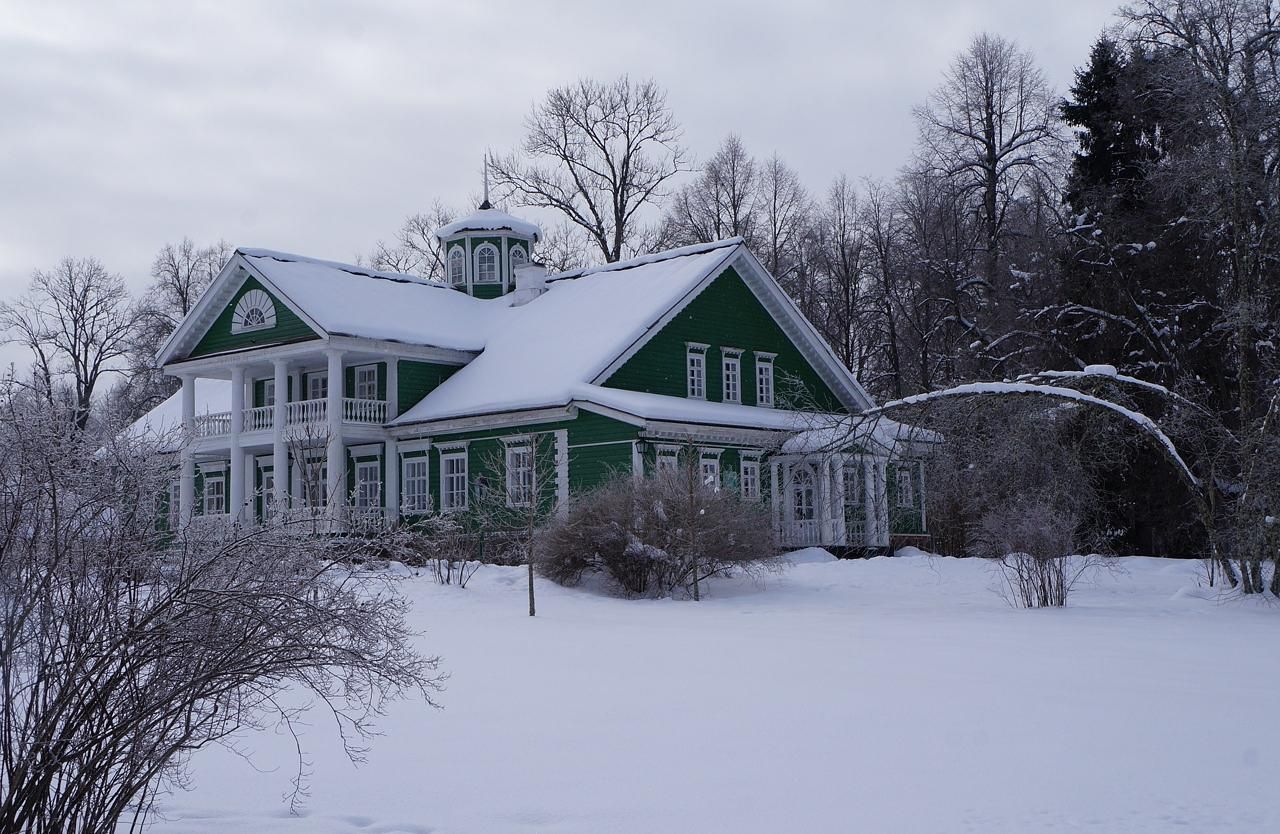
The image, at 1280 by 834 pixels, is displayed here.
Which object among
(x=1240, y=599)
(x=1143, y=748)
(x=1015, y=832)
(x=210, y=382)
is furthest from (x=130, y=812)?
(x=210, y=382)

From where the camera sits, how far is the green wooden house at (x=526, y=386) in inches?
1095

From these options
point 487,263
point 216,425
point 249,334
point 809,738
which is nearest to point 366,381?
point 249,334

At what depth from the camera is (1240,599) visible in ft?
56.6

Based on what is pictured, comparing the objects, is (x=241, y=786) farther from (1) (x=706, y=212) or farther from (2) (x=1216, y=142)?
(1) (x=706, y=212)

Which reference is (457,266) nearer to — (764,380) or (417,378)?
(417,378)

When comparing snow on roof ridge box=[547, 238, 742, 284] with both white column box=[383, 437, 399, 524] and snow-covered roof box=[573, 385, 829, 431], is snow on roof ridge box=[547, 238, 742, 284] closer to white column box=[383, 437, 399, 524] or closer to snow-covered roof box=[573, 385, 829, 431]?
snow-covered roof box=[573, 385, 829, 431]

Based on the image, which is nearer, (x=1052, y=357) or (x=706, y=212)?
(x=1052, y=357)

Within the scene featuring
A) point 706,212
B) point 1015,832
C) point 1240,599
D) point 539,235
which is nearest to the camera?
point 1015,832

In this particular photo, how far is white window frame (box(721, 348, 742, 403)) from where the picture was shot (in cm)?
3178

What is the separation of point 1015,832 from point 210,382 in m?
39.6

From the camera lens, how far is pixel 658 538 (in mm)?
20500

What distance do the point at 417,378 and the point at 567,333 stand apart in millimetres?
3998

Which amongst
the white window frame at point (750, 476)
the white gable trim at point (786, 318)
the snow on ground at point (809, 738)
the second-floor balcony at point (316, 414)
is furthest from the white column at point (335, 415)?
the snow on ground at point (809, 738)

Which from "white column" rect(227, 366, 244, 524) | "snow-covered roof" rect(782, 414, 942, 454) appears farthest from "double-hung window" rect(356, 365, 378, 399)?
"snow-covered roof" rect(782, 414, 942, 454)
